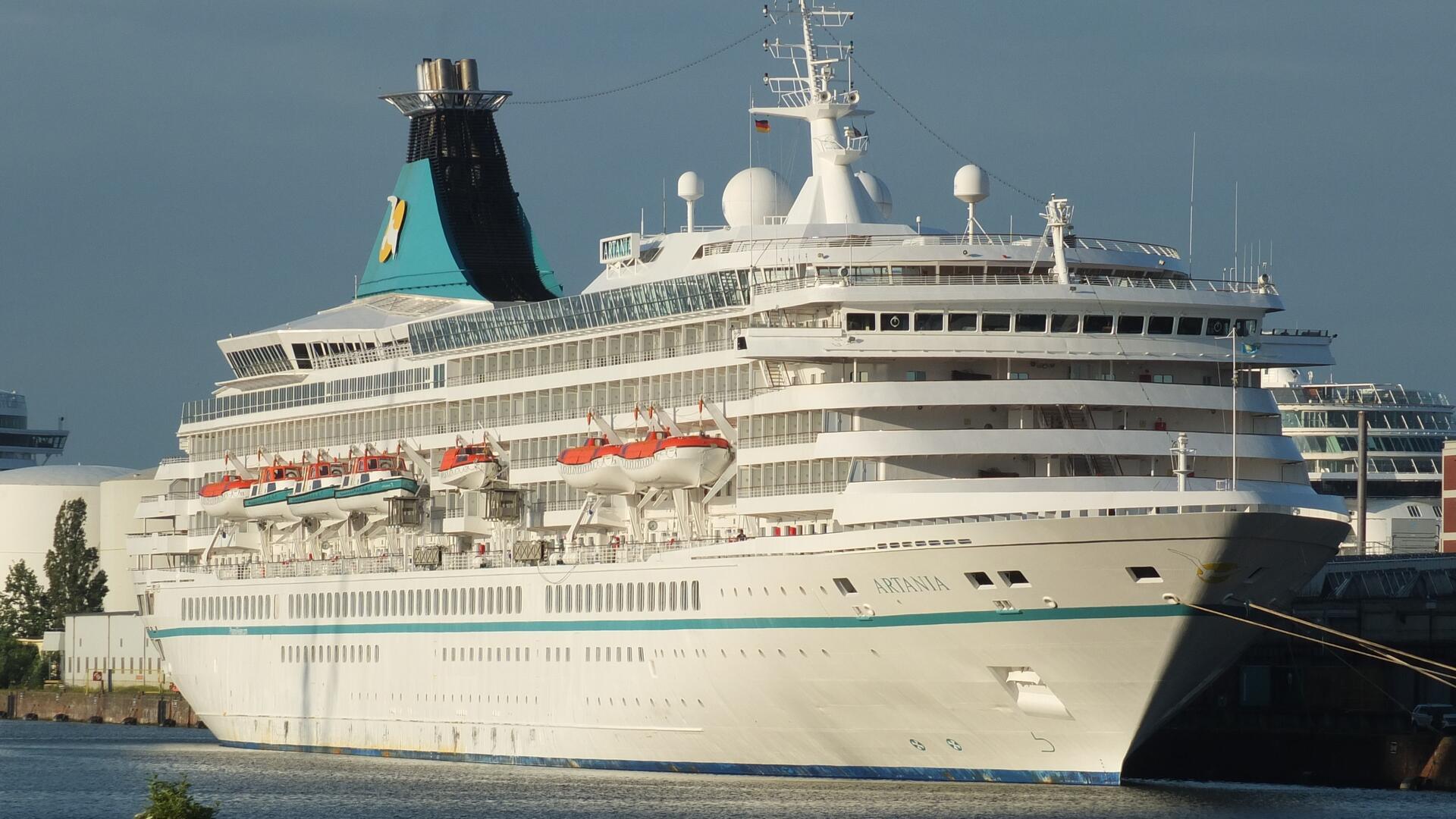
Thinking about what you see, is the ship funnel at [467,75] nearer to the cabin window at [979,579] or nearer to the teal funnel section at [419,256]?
the teal funnel section at [419,256]

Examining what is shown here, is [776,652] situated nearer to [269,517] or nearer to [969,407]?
[969,407]

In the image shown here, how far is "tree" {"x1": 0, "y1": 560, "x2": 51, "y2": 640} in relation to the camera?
97.4m

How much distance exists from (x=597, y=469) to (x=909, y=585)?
9334 millimetres

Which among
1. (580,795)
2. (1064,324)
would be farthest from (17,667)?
(1064,324)

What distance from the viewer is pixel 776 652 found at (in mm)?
42469

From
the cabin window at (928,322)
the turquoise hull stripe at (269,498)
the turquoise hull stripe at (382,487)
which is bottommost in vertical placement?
the turquoise hull stripe at (269,498)

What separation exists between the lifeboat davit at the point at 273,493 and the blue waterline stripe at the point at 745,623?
2875 mm

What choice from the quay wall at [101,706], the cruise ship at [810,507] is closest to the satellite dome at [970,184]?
the cruise ship at [810,507]

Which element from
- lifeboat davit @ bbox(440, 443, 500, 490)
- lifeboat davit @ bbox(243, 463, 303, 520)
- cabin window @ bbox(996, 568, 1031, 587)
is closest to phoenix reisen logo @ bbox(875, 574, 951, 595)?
cabin window @ bbox(996, 568, 1031, 587)

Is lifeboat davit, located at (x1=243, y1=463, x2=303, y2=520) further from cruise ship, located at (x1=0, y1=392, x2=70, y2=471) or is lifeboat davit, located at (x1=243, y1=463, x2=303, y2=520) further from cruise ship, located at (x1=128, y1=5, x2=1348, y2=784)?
cruise ship, located at (x1=0, y1=392, x2=70, y2=471)

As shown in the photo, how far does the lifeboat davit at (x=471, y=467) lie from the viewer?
5275 centimetres

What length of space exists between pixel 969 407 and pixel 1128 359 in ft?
9.41

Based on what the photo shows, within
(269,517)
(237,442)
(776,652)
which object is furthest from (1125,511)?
(237,442)

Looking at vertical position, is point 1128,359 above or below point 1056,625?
above
